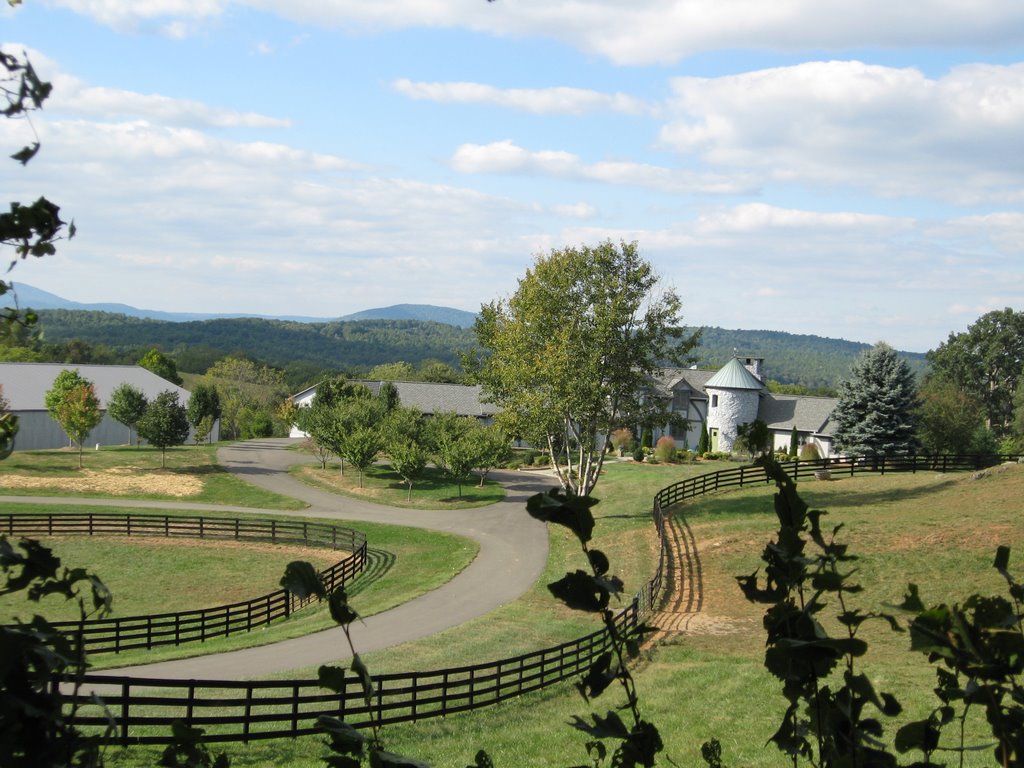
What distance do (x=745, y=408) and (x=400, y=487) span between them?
2962 cm

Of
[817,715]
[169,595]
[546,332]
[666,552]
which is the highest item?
[546,332]

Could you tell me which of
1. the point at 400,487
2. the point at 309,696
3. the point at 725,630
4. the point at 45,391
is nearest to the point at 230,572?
the point at 309,696

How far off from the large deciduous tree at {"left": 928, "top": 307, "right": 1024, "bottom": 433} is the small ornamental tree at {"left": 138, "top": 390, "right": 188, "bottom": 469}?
70.5m

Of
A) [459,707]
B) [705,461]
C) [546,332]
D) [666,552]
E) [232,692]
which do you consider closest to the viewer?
[459,707]

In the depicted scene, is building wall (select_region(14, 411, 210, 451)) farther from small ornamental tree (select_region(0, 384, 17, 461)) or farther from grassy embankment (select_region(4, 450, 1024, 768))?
small ornamental tree (select_region(0, 384, 17, 461))

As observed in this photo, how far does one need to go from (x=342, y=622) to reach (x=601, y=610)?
619 millimetres

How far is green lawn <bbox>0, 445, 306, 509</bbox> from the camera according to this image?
5156 centimetres

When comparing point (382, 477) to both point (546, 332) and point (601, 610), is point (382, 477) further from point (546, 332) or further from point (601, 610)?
point (601, 610)

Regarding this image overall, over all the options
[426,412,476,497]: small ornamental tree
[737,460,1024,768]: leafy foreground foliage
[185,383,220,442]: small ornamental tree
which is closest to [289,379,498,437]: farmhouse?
[185,383,220,442]: small ornamental tree

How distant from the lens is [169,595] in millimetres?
31906

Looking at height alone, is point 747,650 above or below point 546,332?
below

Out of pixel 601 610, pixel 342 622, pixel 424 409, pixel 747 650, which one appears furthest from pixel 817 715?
pixel 424 409

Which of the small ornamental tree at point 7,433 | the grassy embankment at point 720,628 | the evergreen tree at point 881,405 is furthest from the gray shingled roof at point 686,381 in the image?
the small ornamental tree at point 7,433

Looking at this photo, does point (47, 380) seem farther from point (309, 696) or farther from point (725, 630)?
point (309, 696)
